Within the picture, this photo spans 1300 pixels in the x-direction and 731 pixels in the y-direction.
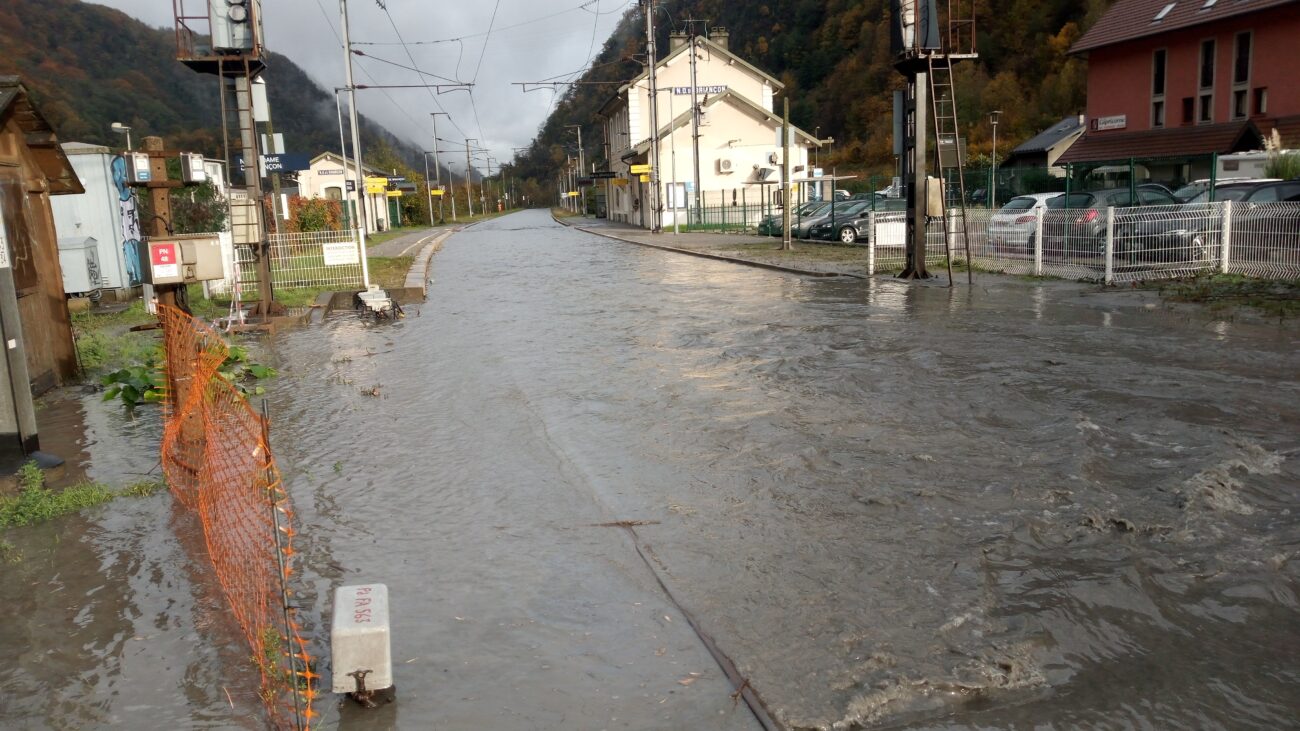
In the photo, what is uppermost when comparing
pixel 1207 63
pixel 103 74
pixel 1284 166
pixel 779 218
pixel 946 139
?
pixel 103 74

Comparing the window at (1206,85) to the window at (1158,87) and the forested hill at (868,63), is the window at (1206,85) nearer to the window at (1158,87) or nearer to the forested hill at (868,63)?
the window at (1158,87)

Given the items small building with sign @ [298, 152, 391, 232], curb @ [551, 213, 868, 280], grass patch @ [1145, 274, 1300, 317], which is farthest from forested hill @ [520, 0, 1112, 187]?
grass patch @ [1145, 274, 1300, 317]

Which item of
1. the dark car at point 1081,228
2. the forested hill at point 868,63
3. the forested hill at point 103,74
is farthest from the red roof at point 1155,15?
the forested hill at point 103,74

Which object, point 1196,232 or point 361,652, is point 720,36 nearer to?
point 1196,232

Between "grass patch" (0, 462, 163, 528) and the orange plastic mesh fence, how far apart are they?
0.85 feet

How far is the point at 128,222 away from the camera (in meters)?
20.6

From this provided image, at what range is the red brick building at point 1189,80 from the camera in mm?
33562

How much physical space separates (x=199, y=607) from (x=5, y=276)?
13.3 ft

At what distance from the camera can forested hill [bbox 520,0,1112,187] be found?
258ft

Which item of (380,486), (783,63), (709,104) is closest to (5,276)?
(380,486)

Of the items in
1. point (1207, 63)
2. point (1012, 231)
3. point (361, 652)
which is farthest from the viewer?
point (1207, 63)

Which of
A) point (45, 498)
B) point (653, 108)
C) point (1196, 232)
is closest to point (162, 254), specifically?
point (45, 498)

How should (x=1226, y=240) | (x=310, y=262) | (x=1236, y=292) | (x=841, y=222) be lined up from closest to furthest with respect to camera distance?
(x=1236, y=292), (x=1226, y=240), (x=310, y=262), (x=841, y=222)

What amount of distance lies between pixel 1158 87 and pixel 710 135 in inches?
954
